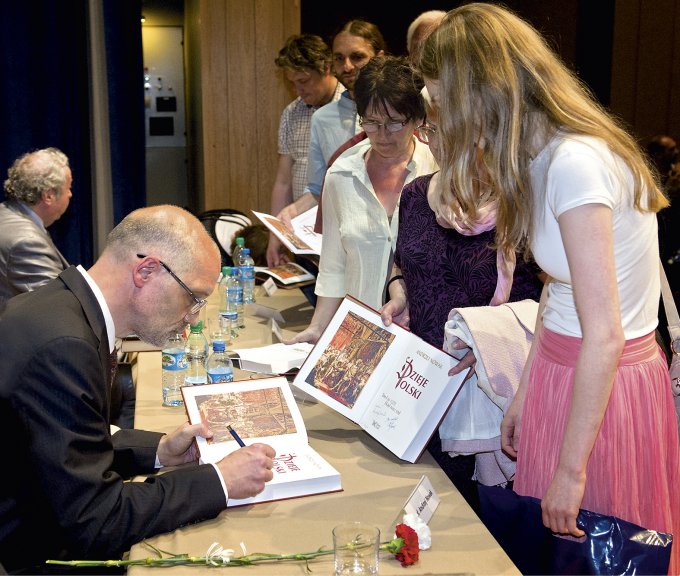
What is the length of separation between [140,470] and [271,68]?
4.19 meters

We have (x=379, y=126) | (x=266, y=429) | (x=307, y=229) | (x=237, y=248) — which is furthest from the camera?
(x=237, y=248)

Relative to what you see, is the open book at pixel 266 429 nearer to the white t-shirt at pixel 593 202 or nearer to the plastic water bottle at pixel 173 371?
the plastic water bottle at pixel 173 371

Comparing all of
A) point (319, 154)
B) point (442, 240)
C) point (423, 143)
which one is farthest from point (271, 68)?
point (442, 240)

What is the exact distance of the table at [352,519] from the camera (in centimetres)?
146

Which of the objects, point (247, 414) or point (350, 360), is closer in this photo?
point (247, 414)

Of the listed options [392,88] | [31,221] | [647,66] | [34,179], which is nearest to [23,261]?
[31,221]

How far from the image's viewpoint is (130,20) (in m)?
5.82

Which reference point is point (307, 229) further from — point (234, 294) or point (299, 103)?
point (299, 103)

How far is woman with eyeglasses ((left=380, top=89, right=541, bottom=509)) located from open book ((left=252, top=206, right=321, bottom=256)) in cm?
96

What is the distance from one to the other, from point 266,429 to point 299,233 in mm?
1610

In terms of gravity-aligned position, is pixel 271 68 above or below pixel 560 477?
above

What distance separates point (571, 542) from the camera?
4.81ft

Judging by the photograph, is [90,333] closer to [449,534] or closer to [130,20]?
[449,534]

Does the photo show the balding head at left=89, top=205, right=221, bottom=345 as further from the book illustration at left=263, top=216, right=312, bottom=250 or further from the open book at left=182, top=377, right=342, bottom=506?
the book illustration at left=263, top=216, right=312, bottom=250
